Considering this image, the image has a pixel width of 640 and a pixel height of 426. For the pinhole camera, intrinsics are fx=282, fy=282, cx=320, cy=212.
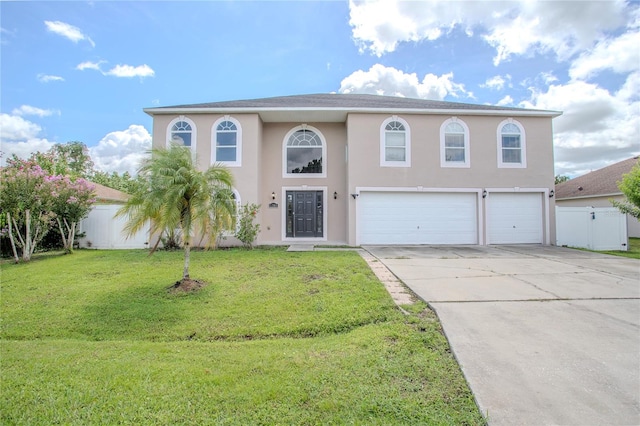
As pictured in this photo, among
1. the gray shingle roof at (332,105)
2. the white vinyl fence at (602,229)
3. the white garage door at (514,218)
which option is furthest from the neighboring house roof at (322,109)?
the white vinyl fence at (602,229)

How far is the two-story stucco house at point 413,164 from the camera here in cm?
1173

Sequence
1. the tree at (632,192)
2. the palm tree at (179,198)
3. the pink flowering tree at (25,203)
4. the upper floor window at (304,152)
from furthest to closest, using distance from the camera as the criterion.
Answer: the upper floor window at (304,152) < the tree at (632,192) < the pink flowering tree at (25,203) < the palm tree at (179,198)

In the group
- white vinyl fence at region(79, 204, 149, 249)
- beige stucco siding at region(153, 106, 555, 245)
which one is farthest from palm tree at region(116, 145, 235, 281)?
white vinyl fence at region(79, 204, 149, 249)

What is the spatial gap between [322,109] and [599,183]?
2009 cm

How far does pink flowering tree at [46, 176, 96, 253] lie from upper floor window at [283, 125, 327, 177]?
25.4ft

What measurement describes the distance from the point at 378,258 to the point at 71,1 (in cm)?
1274

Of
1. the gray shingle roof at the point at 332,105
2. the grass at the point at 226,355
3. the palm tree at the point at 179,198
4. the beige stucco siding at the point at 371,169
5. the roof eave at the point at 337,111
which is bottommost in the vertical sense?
the grass at the point at 226,355

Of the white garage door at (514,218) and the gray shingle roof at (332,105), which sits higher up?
the gray shingle roof at (332,105)

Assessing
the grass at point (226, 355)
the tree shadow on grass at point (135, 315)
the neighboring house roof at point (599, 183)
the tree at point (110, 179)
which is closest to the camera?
the grass at point (226, 355)

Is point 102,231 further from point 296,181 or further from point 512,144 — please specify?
point 512,144

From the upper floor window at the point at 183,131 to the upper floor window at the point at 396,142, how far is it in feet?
26.2

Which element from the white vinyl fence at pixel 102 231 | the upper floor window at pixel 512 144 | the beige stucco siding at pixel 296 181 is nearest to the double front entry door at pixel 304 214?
the beige stucco siding at pixel 296 181

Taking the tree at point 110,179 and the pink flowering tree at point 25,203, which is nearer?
the pink flowering tree at point 25,203

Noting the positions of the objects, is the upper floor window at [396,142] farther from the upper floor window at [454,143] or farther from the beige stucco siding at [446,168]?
the upper floor window at [454,143]
